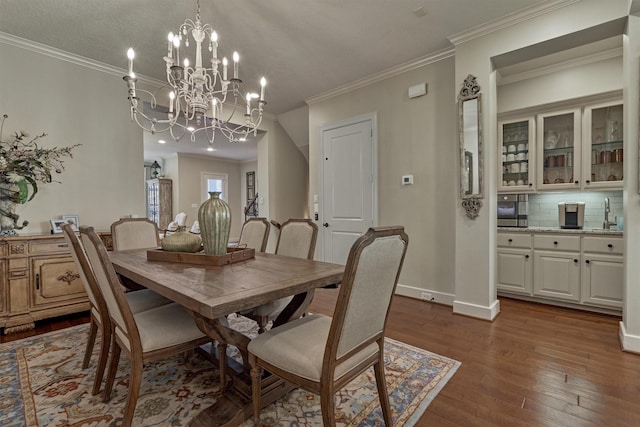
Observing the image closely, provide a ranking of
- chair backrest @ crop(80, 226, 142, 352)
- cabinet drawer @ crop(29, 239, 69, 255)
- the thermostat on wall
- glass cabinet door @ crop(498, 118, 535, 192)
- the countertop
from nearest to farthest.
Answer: chair backrest @ crop(80, 226, 142, 352) < cabinet drawer @ crop(29, 239, 69, 255) < the countertop < the thermostat on wall < glass cabinet door @ crop(498, 118, 535, 192)

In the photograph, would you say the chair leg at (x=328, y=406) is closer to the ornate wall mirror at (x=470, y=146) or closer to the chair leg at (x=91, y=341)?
the chair leg at (x=91, y=341)

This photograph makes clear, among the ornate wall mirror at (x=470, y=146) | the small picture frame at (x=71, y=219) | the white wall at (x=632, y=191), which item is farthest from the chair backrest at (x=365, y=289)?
the small picture frame at (x=71, y=219)

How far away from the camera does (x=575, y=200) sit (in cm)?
350

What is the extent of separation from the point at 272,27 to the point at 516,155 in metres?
3.20

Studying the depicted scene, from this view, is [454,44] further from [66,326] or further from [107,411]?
[66,326]

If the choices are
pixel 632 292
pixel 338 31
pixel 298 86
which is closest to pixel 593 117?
pixel 632 292

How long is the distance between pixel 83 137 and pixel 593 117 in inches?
220

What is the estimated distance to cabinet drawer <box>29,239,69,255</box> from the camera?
269 cm

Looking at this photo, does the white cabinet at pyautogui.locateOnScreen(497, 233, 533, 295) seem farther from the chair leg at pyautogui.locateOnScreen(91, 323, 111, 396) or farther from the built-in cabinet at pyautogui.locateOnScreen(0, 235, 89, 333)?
the built-in cabinet at pyautogui.locateOnScreen(0, 235, 89, 333)

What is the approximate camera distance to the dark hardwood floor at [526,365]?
5.07 ft

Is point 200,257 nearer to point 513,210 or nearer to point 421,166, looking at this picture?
point 421,166

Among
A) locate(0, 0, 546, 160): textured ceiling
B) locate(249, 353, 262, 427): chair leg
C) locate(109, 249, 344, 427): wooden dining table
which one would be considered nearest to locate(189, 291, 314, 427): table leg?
locate(109, 249, 344, 427): wooden dining table

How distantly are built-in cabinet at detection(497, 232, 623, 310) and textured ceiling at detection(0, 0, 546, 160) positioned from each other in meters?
2.33

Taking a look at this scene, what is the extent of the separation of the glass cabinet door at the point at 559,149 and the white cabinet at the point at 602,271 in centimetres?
67
